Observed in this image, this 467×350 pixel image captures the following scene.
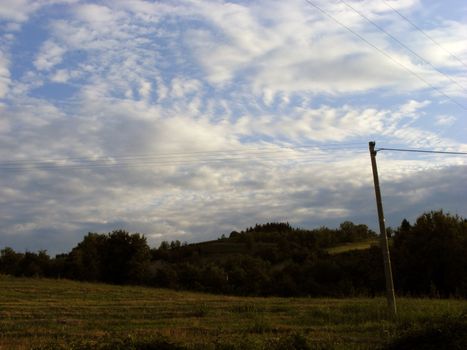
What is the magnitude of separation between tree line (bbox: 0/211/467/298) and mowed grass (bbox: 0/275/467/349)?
2111cm

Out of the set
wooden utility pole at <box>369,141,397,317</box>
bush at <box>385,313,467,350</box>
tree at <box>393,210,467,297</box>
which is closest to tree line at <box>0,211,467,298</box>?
tree at <box>393,210,467,297</box>

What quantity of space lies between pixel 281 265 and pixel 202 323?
5632 cm

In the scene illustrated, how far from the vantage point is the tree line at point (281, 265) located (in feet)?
158

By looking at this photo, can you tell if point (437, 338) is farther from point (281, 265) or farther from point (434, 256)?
point (281, 265)

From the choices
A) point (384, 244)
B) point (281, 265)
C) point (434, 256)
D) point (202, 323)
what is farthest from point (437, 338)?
point (281, 265)

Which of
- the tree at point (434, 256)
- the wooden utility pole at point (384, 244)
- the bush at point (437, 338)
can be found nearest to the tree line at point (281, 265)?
the tree at point (434, 256)

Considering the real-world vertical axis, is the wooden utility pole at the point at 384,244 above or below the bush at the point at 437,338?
above

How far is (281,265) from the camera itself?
252ft

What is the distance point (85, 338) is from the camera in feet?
53.1

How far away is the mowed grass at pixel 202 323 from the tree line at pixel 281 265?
2111 centimetres

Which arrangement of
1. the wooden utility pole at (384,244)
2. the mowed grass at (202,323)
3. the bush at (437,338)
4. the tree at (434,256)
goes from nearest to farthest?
the bush at (437,338) < the mowed grass at (202,323) < the wooden utility pole at (384,244) < the tree at (434,256)

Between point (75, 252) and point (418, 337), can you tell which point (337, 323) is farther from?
point (75, 252)

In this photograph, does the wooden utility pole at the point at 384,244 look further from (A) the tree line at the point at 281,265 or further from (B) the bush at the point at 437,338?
(A) the tree line at the point at 281,265

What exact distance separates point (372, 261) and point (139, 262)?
2793 centimetres
